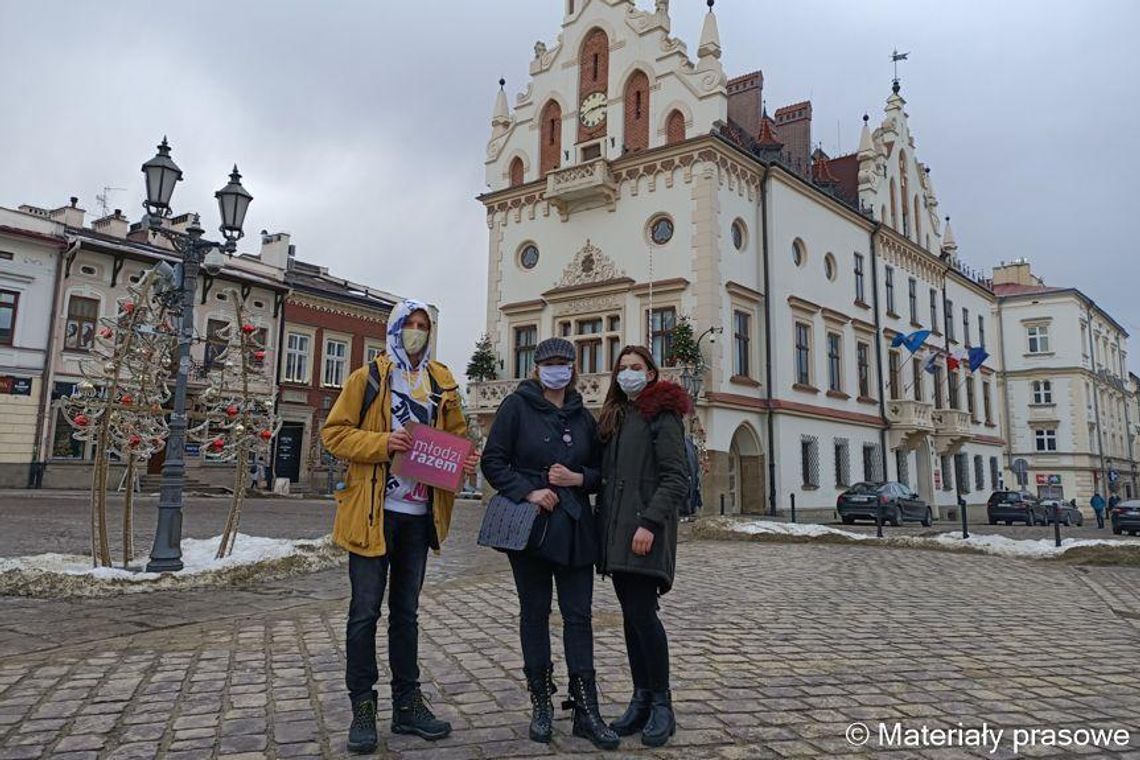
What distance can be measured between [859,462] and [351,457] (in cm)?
2776

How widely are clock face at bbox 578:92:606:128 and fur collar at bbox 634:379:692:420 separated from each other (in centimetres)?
2414

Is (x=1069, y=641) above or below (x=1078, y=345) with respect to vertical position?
below

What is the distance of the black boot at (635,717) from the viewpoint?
147 inches

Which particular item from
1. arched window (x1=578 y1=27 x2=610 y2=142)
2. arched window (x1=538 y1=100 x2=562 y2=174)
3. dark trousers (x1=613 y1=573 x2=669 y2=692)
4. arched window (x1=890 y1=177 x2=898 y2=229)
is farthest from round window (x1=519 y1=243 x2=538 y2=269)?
dark trousers (x1=613 y1=573 x2=669 y2=692)

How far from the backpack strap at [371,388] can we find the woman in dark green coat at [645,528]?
46.1 inches

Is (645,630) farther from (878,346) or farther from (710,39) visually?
(878,346)

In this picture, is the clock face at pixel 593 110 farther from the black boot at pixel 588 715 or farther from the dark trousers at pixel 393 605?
the black boot at pixel 588 715

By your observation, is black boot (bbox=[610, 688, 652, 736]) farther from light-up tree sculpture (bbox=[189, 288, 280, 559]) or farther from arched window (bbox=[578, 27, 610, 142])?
arched window (bbox=[578, 27, 610, 142])

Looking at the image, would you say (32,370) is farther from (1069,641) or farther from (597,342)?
(1069,641)

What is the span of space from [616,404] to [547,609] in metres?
1.09

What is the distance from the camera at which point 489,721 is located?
3.90 metres

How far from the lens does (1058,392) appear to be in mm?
52250

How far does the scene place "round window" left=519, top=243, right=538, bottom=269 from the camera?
27.4m

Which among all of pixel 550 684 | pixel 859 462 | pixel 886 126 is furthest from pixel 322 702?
Result: pixel 886 126
